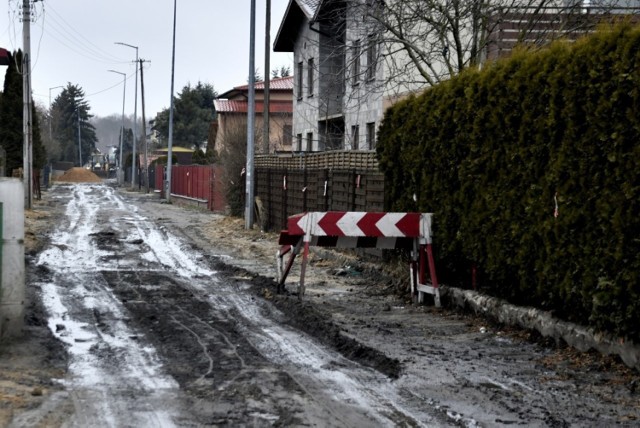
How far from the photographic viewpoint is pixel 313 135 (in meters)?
37.4

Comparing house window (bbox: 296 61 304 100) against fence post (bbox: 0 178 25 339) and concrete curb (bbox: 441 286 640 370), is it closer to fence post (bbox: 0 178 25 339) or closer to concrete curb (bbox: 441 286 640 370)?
concrete curb (bbox: 441 286 640 370)

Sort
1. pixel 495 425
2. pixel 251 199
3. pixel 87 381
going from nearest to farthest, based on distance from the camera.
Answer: pixel 495 425 < pixel 87 381 < pixel 251 199

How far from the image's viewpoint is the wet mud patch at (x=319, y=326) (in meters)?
8.38

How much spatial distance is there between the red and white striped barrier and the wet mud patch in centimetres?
58

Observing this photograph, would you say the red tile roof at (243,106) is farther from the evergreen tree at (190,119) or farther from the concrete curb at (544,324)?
the concrete curb at (544,324)

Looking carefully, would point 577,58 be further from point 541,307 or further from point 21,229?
point 21,229

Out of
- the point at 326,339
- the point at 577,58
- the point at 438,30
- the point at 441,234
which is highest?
the point at 438,30

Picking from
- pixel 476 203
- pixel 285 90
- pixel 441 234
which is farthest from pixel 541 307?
pixel 285 90

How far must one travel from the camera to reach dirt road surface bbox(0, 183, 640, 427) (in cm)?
Answer: 655

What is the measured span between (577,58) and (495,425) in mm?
4003

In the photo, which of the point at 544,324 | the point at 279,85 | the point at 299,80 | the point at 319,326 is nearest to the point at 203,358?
the point at 319,326

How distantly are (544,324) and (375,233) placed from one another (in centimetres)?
307

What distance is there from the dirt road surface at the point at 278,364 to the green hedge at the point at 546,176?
63 centimetres

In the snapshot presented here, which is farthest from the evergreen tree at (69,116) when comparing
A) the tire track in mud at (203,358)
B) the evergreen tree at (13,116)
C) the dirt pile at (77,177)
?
the tire track in mud at (203,358)
